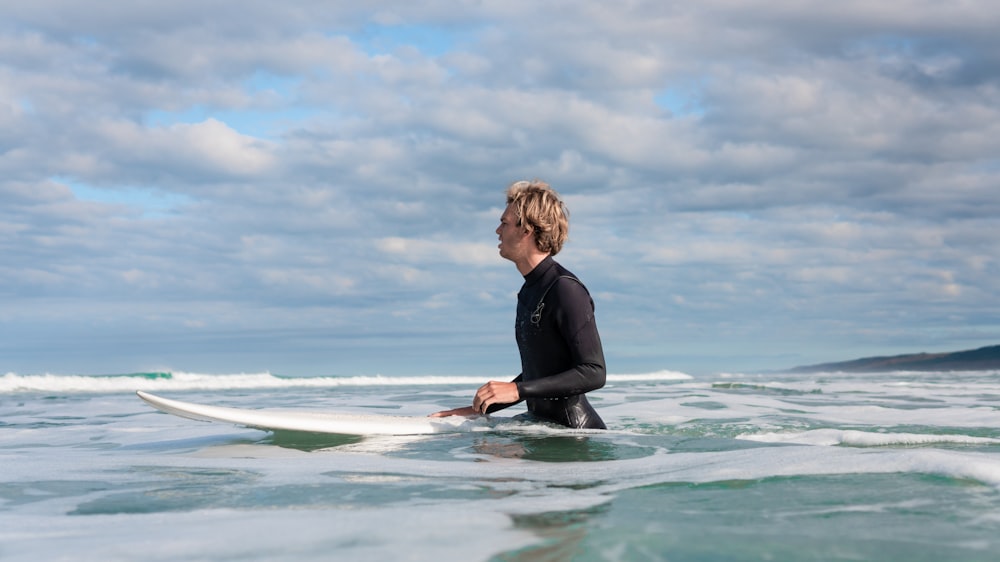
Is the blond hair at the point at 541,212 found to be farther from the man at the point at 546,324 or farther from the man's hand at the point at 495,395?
the man's hand at the point at 495,395

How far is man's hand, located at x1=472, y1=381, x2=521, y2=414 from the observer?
4.70 metres

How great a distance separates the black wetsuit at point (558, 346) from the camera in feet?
15.7

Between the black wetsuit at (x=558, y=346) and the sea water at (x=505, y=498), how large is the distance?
18 cm

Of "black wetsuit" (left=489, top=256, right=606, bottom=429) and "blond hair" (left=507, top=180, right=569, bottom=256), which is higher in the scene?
"blond hair" (left=507, top=180, right=569, bottom=256)

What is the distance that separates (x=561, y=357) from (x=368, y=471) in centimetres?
147

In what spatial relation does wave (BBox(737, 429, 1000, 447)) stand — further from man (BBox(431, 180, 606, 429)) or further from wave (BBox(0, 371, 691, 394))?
wave (BBox(0, 371, 691, 394))

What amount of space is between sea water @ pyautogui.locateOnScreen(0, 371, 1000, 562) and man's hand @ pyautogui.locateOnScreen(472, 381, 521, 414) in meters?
0.27

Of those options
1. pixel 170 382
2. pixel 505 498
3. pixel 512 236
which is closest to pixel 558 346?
pixel 512 236

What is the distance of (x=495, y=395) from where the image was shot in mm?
4711

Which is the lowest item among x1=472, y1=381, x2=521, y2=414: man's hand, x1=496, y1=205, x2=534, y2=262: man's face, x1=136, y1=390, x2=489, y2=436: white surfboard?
x1=136, y1=390, x2=489, y2=436: white surfboard

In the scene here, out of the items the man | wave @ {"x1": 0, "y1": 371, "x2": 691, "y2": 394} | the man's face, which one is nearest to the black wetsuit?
the man

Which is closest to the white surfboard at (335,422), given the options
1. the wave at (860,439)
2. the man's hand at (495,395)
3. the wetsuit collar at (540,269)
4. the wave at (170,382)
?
the man's hand at (495,395)

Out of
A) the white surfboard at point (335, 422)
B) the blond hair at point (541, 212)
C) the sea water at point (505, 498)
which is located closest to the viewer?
the sea water at point (505, 498)

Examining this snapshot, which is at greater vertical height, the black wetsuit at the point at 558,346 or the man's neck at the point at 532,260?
the man's neck at the point at 532,260
